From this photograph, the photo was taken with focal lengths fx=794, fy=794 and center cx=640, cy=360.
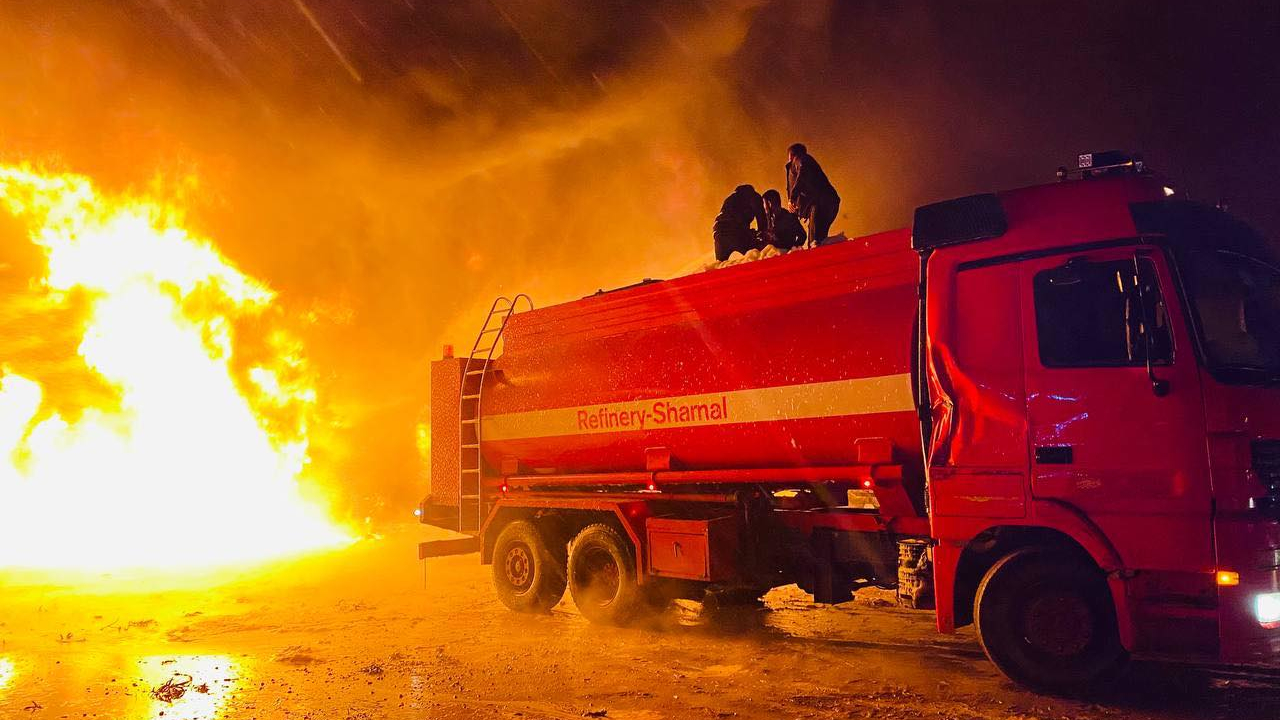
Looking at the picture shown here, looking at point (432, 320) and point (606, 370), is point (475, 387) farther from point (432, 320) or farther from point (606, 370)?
point (432, 320)

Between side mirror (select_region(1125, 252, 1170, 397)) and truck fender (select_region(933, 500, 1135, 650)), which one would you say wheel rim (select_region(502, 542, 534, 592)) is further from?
side mirror (select_region(1125, 252, 1170, 397))

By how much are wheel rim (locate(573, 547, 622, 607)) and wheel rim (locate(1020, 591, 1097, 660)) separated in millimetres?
4323

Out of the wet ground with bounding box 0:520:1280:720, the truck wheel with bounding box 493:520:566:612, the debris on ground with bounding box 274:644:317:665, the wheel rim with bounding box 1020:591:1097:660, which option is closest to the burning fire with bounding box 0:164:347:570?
the wet ground with bounding box 0:520:1280:720

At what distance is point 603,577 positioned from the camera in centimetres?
881

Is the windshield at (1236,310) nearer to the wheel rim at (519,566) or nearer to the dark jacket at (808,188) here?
the dark jacket at (808,188)

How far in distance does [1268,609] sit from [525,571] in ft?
23.4

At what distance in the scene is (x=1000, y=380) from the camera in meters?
5.56

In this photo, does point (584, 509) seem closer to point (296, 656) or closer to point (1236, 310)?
point (296, 656)

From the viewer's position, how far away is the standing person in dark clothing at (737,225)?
970 cm

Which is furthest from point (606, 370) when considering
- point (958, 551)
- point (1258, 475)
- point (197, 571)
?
point (197, 571)

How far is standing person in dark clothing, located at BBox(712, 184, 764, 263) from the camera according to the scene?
970 cm

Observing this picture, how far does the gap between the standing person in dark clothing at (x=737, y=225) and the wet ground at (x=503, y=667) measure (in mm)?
4373

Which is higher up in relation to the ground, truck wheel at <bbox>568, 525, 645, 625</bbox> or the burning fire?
the burning fire

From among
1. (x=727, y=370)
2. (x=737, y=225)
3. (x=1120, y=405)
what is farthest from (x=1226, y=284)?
(x=737, y=225)
